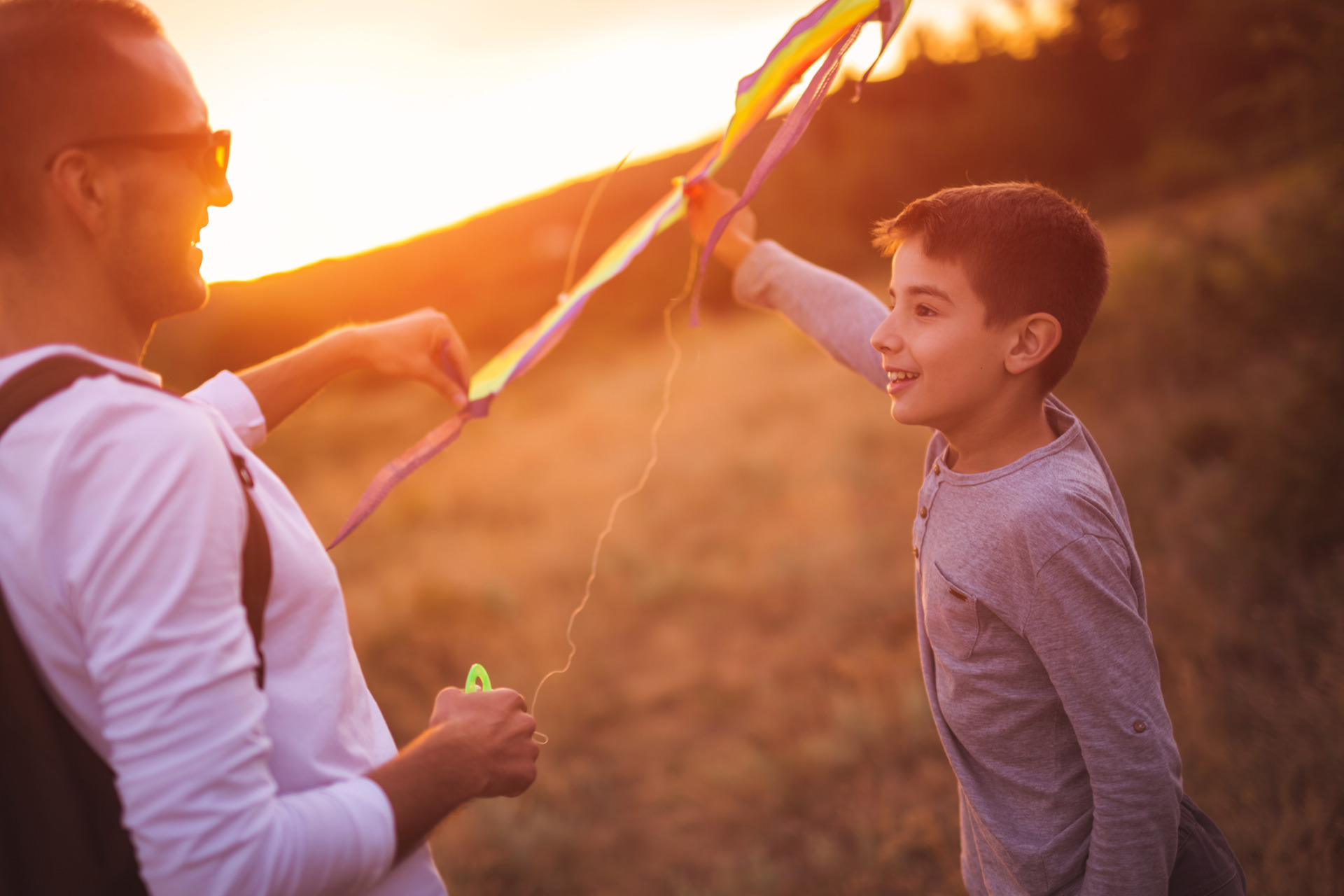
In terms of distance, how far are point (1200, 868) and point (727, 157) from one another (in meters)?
1.81

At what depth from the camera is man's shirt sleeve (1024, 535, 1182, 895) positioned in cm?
129

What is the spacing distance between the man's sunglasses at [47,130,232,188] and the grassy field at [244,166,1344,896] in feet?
10.3

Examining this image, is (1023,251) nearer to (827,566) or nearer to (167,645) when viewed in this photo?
(167,645)

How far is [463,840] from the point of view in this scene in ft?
12.5

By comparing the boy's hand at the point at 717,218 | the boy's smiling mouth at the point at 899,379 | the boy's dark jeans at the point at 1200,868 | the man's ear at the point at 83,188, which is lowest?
the boy's dark jeans at the point at 1200,868

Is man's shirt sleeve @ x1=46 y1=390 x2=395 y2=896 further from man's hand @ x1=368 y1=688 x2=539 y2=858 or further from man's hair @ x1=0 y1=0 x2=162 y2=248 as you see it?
man's hair @ x1=0 y1=0 x2=162 y2=248

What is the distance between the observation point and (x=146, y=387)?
38.3 inches

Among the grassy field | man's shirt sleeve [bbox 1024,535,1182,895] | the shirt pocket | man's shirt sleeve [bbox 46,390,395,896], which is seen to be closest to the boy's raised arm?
the shirt pocket

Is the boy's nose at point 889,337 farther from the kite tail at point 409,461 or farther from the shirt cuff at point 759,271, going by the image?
the kite tail at point 409,461

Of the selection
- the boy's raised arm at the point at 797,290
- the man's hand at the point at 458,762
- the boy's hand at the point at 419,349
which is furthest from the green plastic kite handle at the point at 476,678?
the boy's raised arm at the point at 797,290

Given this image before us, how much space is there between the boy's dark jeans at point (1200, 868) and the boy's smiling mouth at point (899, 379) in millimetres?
995

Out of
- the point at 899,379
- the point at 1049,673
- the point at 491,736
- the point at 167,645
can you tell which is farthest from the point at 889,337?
the point at 167,645

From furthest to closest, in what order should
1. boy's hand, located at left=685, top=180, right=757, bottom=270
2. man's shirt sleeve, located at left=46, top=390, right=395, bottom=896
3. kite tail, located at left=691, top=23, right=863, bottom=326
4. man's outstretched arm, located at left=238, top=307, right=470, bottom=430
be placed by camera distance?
boy's hand, located at left=685, top=180, right=757, bottom=270 → man's outstretched arm, located at left=238, top=307, right=470, bottom=430 → kite tail, located at left=691, top=23, right=863, bottom=326 → man's shirt sleeve, located at left=46, top=390, right=395, bottom=896

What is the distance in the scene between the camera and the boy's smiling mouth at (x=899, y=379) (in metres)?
1.51
